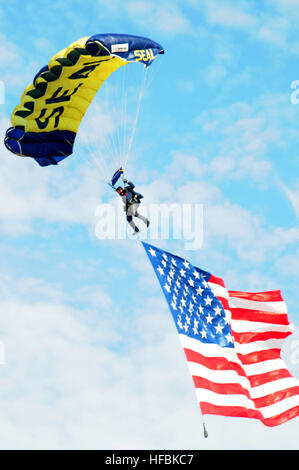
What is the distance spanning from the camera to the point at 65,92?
73.6ft

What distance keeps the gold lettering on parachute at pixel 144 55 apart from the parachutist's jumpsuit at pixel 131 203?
12.5 ft

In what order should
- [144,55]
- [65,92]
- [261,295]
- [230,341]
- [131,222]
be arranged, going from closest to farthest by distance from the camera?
1. [144,55]
2. [230,341]
3. [65,92]
4. [131,222]
5. [261,295]

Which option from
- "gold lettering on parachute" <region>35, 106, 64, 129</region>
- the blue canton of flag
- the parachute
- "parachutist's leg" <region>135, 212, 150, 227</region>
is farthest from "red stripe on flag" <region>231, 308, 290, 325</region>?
"gold lettering on parachute" <region>35, 106, 64, 129</region>

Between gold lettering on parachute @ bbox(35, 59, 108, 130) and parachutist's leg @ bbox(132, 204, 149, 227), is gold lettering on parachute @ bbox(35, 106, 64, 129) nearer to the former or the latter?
gold lettering on parachute @ bbox(35, 59, 108, 130)

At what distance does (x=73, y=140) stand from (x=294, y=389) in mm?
10715

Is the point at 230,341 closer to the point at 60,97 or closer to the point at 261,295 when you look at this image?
the point at 261,295

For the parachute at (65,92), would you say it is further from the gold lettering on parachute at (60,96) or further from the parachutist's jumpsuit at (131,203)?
the parachutist's jumpsuit at (131,203)

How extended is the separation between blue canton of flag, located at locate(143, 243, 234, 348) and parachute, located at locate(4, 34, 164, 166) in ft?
15.4

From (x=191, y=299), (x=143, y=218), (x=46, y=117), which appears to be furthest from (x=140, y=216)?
(x=46, y=117)

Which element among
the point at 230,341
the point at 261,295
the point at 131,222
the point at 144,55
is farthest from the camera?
the point at 261,295

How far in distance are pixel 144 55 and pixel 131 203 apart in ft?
14.9

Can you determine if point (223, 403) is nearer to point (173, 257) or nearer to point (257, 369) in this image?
point (257, 369)

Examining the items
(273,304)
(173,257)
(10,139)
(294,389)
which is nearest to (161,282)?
(173,257)

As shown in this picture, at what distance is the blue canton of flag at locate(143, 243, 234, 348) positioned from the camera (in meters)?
21.5
